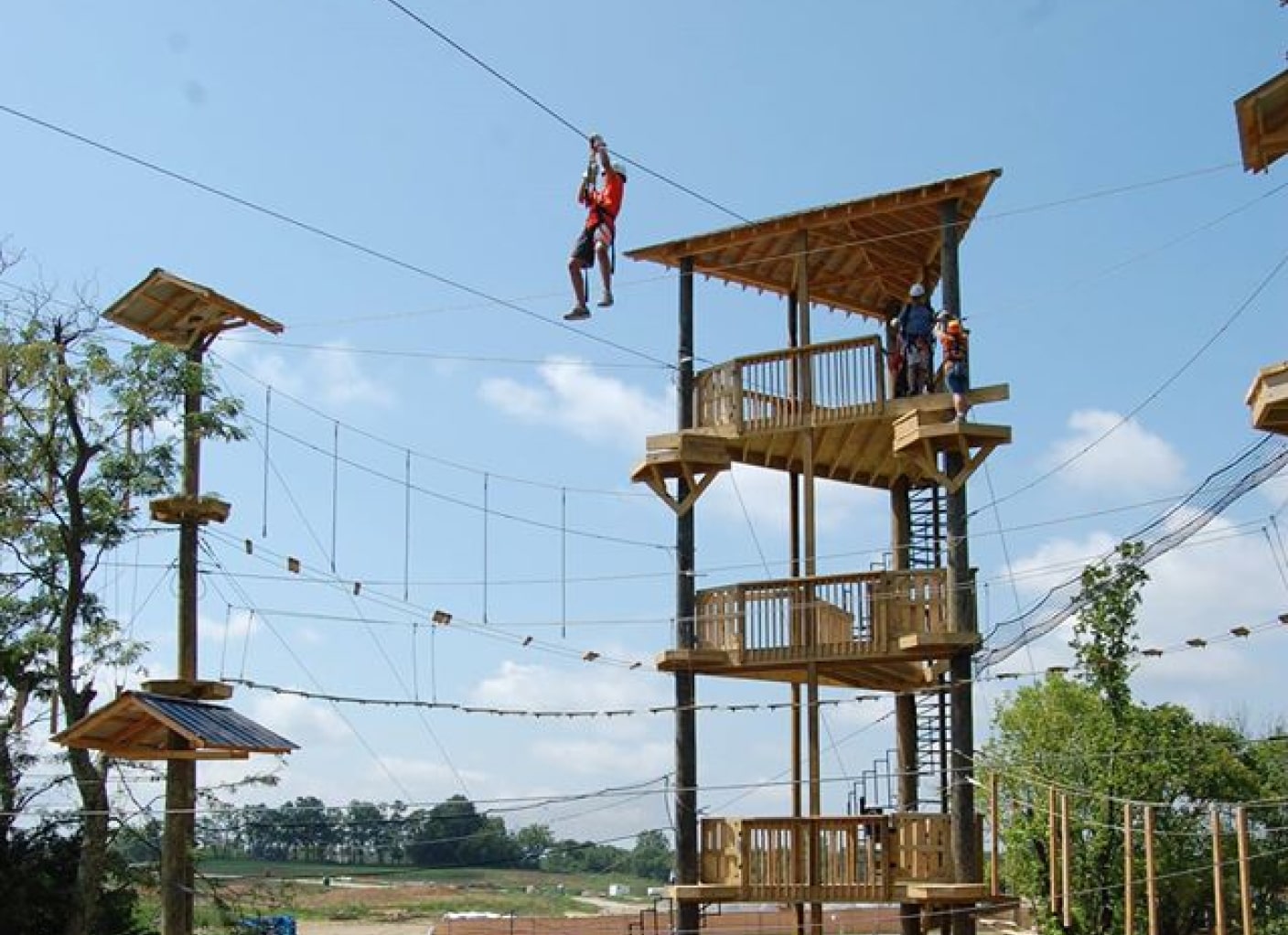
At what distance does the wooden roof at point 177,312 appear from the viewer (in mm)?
23844

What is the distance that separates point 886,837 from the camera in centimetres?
2398

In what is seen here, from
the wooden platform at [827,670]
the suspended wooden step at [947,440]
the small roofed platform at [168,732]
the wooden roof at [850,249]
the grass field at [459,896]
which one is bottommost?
the grass field at [459,896]

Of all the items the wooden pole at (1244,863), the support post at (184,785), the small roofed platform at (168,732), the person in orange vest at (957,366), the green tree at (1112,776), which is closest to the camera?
the wooden pole at (1244,863)

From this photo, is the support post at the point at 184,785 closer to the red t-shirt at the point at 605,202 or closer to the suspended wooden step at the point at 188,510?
the suspended wooden step at the point at 188,510

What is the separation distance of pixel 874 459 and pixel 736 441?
241cm

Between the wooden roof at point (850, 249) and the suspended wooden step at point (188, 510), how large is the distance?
25.8 ft

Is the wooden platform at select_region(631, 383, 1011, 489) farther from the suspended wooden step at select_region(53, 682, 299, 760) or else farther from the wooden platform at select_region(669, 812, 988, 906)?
the suspended wooden step at select_region(53, 682, 299, 760)

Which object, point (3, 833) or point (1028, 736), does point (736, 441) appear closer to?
point (3, 833)

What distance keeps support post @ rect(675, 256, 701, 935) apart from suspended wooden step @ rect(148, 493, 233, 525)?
21.5ft

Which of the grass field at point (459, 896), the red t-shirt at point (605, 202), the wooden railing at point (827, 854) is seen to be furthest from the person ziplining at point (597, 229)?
the grass field at point (459, 896)

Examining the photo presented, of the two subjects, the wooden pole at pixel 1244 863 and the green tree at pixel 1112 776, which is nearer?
the wooden pole at pixel 1244 863

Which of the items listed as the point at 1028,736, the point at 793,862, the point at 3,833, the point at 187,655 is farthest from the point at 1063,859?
the point at 1028,736

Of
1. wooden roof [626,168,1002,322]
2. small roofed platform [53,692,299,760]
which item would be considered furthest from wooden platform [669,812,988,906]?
wooden roof [626,168,1002,322]

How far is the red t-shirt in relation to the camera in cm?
2205
